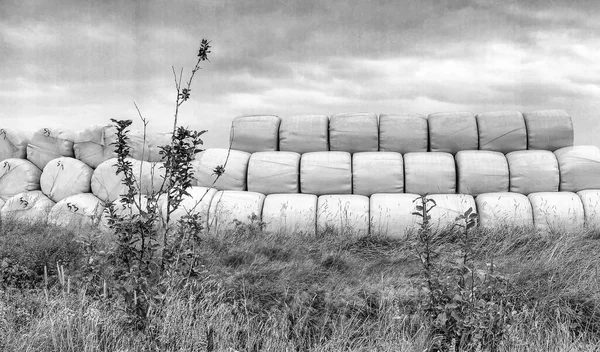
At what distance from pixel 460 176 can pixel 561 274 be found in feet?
8.32

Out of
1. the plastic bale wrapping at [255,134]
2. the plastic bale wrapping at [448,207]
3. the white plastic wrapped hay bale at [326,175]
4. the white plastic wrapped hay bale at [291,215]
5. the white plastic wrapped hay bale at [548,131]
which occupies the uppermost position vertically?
the white plastic wrapped hay bale at [548,131]

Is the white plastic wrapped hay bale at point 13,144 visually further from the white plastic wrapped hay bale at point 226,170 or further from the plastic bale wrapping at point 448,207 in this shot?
the plastic bale wrapping at point 448,207

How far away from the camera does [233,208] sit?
258 inches

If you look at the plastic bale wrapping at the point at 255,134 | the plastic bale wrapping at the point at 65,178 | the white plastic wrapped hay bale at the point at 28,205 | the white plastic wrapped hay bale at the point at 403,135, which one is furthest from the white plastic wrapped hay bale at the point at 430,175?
the white plastic wrapped hay bale at the point at 28,205

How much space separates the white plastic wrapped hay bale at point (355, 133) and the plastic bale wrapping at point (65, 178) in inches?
130

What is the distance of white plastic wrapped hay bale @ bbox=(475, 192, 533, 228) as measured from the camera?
6438mm

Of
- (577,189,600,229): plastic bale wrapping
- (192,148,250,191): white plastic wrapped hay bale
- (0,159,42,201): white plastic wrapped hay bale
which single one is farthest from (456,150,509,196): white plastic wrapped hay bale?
(0,159,42,201): white plastic wrapped hay bale

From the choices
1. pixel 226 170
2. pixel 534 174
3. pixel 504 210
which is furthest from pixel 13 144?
pixel 534 174

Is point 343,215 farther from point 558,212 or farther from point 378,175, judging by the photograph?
point 558,212

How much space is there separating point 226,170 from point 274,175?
0.59 meters

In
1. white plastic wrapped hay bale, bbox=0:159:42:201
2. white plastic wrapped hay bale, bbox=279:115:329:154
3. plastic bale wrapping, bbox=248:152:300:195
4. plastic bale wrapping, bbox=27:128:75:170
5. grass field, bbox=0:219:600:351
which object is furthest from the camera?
plastic bale wrapping, bbox=27:128:75:170

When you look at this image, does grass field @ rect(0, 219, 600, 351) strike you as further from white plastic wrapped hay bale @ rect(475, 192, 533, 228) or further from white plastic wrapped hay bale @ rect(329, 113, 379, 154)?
white plastic wrapped hay bale @ rect(329, 113, 379, 154)

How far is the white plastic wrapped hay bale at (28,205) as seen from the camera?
7461 millimetres

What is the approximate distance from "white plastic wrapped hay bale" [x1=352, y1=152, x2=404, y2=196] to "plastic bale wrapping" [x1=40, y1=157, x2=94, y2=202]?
3571 millimetres
